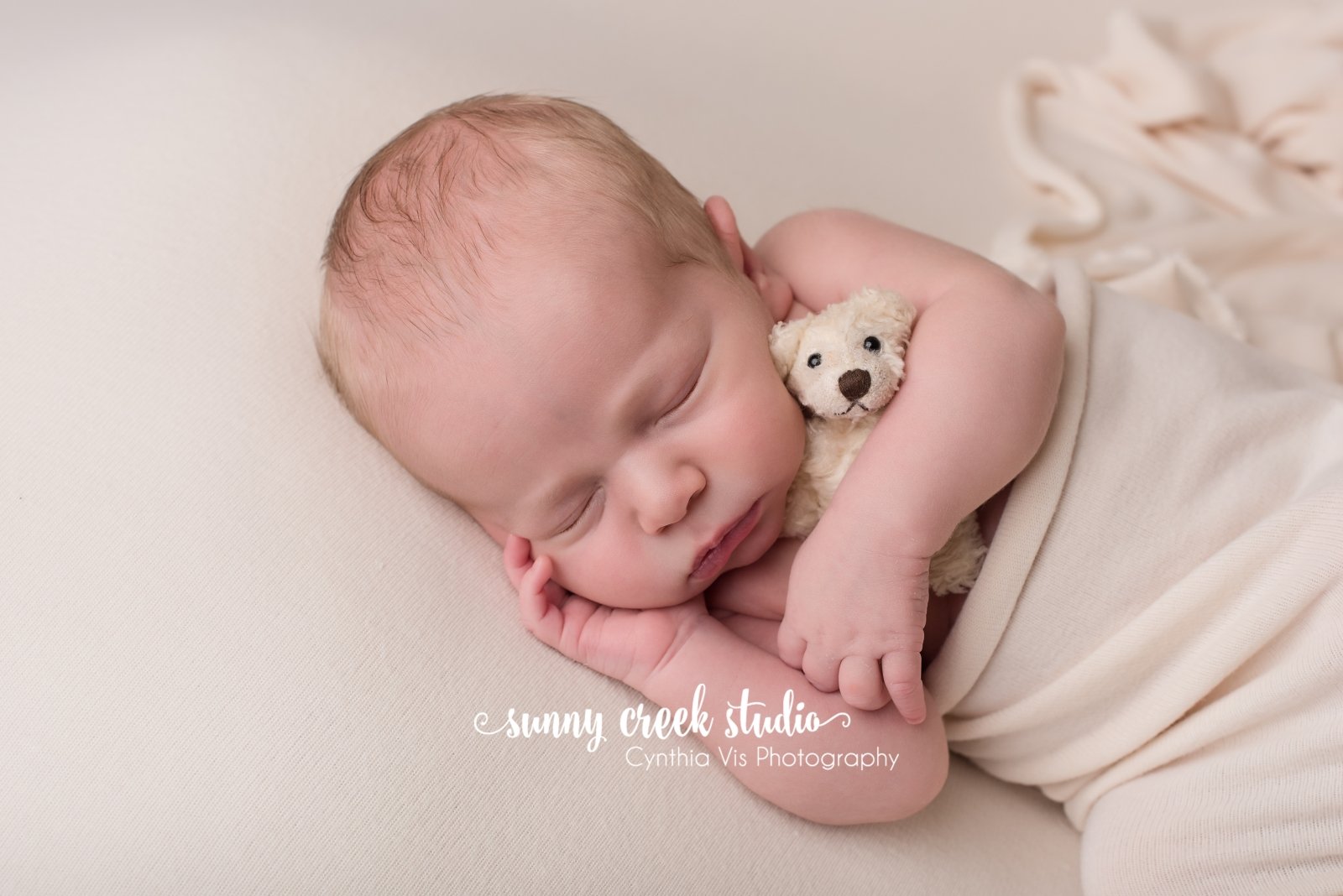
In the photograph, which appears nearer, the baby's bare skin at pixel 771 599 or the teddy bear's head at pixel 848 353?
the teddy bear's head at pixel 848 353

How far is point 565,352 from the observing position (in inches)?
41.7

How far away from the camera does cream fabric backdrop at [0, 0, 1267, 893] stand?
3.26 ft

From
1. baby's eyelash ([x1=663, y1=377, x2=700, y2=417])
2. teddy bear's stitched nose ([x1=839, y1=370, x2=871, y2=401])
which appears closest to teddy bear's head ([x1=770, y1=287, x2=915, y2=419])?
teddy bear's stitched nose ([x1=839, y1=370, x2=871, y2=401])

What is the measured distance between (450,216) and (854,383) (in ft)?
1.46

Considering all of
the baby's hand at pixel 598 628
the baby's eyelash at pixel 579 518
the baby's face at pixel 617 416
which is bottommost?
the baby's hand at pixel 598 628

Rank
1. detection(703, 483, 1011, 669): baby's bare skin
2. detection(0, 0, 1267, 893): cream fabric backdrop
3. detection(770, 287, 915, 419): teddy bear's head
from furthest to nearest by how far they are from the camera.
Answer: detection(703, 483, 1011, 669): baby's bare skin < detection(770, 287, 915, 419): teddy bear's head < detection(0, 0, 1267, 893): cream fabric backdrop

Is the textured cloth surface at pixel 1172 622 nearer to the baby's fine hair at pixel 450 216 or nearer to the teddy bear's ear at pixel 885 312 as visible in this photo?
the teddy bear's ear at pixel 885 312

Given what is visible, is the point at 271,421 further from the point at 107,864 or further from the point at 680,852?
the point at 680,852

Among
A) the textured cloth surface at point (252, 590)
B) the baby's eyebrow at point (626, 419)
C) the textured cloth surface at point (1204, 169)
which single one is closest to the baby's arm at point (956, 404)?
the baby's eyebrow at point (626, 419)

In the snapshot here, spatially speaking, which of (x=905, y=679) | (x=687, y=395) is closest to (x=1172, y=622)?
(x=905, y=679)

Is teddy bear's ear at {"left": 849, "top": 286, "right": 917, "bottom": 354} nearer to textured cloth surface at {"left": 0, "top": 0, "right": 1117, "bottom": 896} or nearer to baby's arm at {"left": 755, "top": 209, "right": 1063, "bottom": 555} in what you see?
baby's arm at {"left": 755, "top": 209, "right": 1063, "bottom": 555}

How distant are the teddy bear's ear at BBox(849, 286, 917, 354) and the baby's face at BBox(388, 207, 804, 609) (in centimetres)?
11

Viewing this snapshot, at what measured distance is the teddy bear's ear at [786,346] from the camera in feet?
3.78

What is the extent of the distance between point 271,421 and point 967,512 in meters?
0.76
